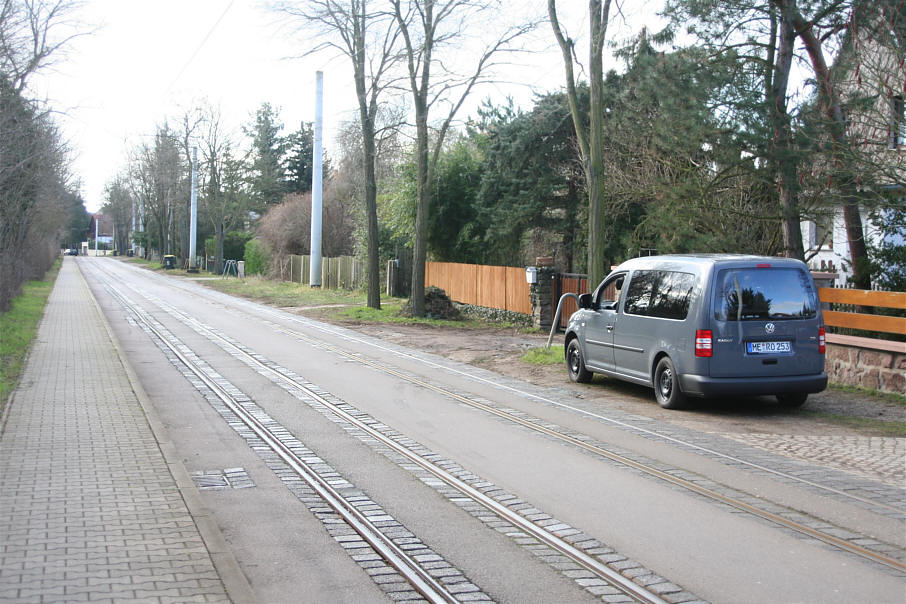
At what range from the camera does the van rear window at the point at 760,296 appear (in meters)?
10.6

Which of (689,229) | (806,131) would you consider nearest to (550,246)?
(689,229)

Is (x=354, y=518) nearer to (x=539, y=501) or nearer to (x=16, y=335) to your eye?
(x=539, y=501)

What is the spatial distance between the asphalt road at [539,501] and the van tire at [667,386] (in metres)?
0.78

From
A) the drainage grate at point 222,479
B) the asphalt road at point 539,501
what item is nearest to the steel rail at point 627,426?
the asphalt road at point 539,501

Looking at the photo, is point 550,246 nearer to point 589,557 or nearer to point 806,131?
point 806,131

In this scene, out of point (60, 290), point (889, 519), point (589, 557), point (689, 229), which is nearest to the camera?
point (589, 557)

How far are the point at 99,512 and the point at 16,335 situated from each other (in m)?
14.2

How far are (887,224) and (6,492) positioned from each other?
13.2 meters

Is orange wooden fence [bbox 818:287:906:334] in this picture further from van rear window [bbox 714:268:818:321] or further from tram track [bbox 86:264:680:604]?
tram track [bbox 86:264:680:604]

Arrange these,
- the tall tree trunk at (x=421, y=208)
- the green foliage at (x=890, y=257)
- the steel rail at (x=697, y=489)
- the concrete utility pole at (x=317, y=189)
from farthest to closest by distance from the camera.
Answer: the concrete utility pole at (x=317, y=189)
the tall tree trunk at (x=421, y=208)
the green foliage at (x=890, y=257)
the steel rail at (x=697, y=489)

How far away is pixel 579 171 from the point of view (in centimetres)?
2702

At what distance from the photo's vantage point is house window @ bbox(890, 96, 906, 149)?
11.9 metres

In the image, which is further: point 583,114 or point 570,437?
point 583,114

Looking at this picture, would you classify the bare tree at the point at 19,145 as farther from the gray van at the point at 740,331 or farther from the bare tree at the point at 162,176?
the bare tree at the point at 162,176
